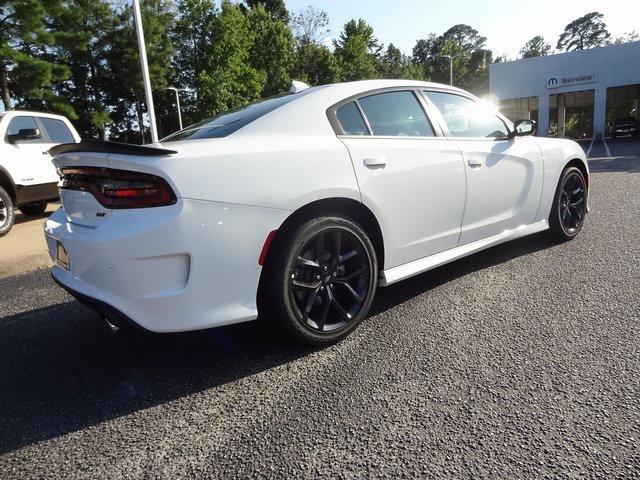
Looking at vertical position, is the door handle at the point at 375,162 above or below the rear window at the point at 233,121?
below

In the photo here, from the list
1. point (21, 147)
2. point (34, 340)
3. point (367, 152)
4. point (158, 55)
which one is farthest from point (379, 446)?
point (158, 55)

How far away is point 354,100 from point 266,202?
0.99 m

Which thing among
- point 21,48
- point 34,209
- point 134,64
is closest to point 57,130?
point 34,209

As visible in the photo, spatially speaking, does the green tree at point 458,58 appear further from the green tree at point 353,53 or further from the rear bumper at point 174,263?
the rear bumper at point 174,263

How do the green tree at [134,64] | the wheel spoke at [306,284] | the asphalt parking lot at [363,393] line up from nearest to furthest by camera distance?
the asphalt parking lot at [363,393] → the wheel spoke at [306,284] → the green tree at [134,64]

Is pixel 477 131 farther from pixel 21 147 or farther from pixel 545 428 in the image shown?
pixel 21 147

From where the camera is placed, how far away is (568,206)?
423 cm

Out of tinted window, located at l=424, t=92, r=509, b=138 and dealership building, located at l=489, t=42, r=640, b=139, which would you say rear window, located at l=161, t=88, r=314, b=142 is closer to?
tinted window, located at l=424, t=92, r=509, b=138

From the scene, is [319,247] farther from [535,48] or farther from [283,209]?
[535,48]

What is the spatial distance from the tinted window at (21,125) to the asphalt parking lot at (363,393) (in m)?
4.98

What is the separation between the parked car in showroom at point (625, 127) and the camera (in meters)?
28.2

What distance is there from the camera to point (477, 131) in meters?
3.40

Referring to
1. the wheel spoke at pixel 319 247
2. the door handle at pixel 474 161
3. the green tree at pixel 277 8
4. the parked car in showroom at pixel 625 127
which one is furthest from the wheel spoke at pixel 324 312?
the green tree at pixel 277 8

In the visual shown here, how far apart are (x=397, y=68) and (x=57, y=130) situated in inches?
2488
